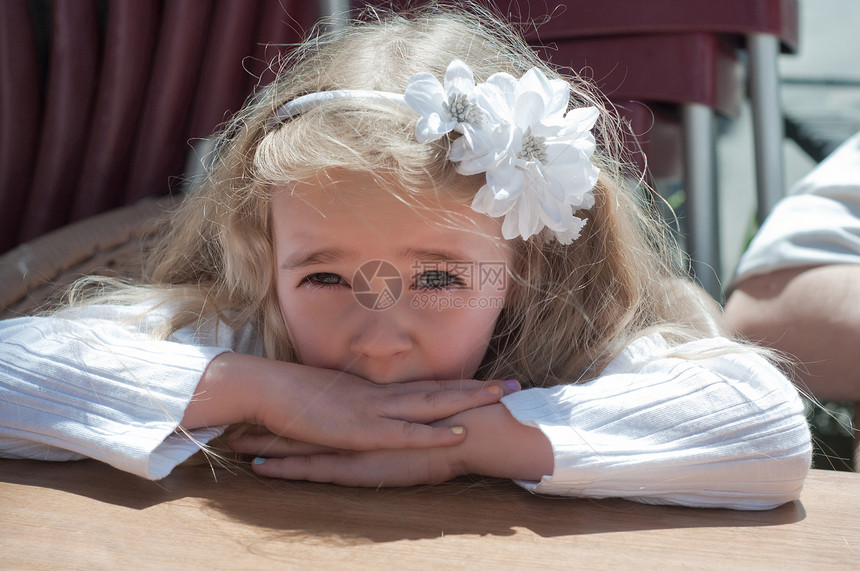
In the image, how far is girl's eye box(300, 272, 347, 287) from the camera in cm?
88

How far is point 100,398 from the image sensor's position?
82 centimetres

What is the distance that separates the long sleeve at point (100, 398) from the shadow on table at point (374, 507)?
0.03 m

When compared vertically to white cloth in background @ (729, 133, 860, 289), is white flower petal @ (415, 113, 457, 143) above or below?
above

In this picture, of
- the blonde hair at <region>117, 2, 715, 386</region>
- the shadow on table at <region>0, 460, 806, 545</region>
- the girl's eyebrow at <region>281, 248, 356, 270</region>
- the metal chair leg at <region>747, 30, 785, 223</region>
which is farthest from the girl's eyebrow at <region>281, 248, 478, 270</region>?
the metal chair leg at <region>747, 30, 785, 223</region>

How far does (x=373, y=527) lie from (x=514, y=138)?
436 millimetres

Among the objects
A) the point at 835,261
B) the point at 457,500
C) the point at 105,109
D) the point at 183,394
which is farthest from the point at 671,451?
the point at 105,109

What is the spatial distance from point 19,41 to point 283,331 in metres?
0.99

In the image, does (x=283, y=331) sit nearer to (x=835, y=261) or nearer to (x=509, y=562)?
(x=509, y=562)

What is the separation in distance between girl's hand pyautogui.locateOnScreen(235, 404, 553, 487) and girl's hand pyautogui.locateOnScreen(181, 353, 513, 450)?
0.04 feet

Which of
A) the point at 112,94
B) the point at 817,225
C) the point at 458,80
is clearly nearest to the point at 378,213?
the point at 458,80

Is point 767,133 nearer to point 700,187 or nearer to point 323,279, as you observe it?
point 700,187

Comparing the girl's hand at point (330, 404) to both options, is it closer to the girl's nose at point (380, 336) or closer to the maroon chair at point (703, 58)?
the girl's nose at point (380, 336)

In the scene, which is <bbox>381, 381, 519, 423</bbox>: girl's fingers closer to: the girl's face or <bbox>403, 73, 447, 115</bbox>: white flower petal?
the girl's face

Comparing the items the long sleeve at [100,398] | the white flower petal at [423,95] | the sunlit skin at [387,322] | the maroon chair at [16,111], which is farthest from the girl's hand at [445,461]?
the maroon chair at [16,111]
